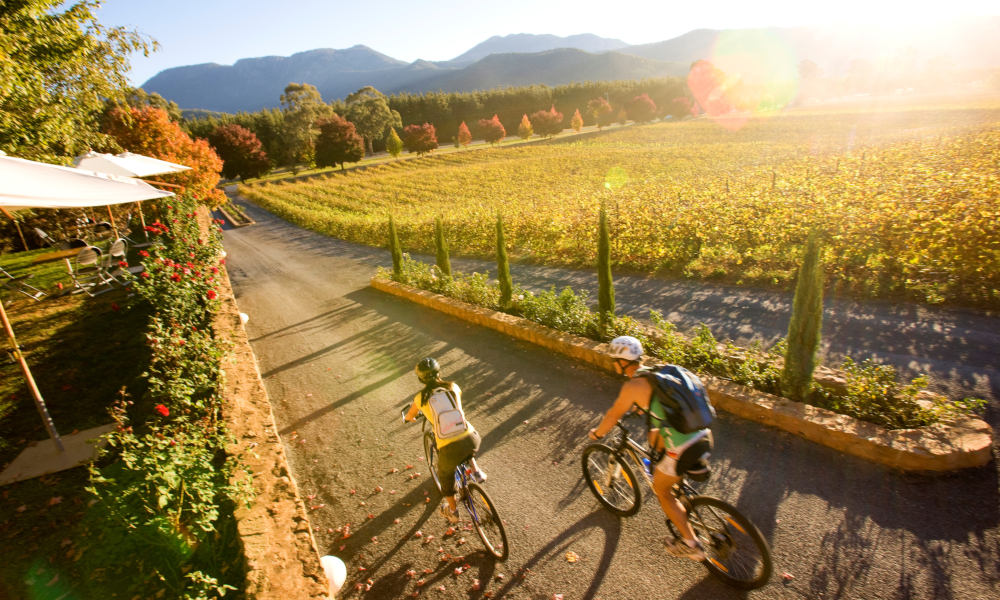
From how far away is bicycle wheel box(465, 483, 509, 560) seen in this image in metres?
4.35

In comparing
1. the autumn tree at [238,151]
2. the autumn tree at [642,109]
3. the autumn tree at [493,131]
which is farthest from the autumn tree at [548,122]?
the autumn tree at [238,151]

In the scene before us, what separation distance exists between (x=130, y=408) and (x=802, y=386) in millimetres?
8784

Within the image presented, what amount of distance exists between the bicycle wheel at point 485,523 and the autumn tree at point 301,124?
265ft

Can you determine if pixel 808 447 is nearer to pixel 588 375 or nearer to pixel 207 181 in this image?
pixel 588 375

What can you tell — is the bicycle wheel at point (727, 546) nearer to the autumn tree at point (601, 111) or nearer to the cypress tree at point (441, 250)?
the cypress tree at point (441, 250)

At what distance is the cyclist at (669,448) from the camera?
3.68 m

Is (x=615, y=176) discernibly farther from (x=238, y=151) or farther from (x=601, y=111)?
(x=601, y=111)

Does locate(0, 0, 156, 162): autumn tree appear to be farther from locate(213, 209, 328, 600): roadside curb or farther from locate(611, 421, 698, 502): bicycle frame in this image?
locate(611, 421, 698, 502): bicycle frame

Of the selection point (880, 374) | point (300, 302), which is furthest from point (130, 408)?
point (880, 374)

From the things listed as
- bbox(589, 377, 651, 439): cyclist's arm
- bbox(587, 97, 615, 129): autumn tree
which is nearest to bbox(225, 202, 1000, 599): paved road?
bbox(589, 377, 651, 439): cyclist's arm

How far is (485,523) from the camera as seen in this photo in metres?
4.52

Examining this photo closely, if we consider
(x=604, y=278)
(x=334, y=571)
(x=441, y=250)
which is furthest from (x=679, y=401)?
(x=441, y=250)

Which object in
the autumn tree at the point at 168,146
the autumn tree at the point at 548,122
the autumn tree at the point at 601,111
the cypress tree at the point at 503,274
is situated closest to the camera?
the cypress tree at the point at 503,274

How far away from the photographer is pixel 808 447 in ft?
17.1
